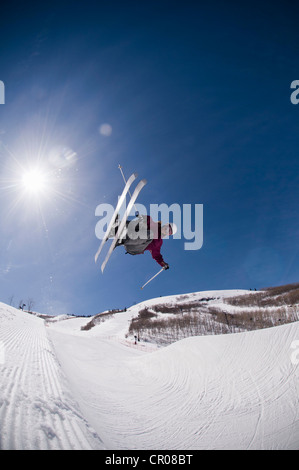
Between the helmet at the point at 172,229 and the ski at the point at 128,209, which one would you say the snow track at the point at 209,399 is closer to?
the ski at the point at 128,209

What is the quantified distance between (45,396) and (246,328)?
1616 inches

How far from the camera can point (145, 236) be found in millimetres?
4754

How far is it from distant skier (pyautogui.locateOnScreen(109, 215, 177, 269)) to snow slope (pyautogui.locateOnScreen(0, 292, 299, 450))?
355cm

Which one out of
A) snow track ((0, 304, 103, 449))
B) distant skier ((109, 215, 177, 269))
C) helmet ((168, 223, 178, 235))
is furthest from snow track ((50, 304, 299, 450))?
helmet ((168, 223, 178, 235))

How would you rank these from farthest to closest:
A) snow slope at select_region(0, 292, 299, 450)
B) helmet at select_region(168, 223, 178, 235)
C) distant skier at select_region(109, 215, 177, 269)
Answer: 1. helmet at select_region(168, 223, 178, 235)
2. distant skier at select_region(109, 215, 177, 269)
3. snow slope at select_region(0, 292, 299, 450)

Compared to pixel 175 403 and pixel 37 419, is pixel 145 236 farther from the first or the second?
pixel 175 403

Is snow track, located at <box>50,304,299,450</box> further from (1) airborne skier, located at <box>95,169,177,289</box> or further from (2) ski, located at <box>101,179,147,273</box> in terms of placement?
(2) ski, located at <box>101,179,147,273</box>

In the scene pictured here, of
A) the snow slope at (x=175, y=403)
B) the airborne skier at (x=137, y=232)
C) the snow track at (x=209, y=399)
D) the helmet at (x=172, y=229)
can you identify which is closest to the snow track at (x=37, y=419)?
the snow slope at (x=175, y=403)

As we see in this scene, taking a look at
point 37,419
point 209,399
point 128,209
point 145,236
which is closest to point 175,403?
point 209,399

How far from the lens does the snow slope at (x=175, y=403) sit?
282cm

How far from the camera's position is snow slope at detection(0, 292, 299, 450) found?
9.24ft

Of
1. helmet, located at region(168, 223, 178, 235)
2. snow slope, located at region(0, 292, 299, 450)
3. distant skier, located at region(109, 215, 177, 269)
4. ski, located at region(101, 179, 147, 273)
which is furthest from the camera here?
helmet, located at region(168, 223, 178, 235)

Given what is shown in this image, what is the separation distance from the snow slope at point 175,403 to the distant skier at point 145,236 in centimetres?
355
